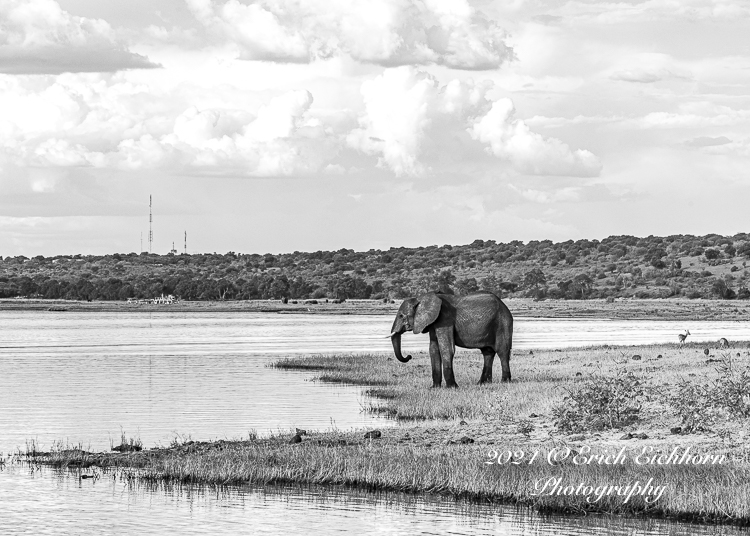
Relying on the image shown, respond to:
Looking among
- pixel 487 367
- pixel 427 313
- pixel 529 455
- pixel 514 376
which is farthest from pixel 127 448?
pixel 514 376

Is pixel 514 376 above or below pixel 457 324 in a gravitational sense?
below

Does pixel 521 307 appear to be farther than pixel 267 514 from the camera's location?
Yes

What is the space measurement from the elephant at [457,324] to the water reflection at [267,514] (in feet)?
45.0

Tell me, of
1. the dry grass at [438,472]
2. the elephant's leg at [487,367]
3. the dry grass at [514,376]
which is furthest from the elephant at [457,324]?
the dry grass at [438,472]

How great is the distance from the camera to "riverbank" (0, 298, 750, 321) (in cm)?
10612

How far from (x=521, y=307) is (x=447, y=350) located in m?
95.7

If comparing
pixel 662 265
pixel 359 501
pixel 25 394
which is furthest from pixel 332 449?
pixel 662 265

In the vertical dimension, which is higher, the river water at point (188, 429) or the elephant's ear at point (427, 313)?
the elephant's ear at point (427, 313)

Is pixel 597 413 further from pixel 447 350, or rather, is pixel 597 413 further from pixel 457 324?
pixel 457 324

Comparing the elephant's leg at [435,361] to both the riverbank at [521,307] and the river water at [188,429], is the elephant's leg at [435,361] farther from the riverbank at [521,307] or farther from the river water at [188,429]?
the riverbank at [521,307]

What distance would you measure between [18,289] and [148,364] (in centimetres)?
14643

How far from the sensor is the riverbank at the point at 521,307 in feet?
348

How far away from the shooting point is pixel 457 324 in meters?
33.2

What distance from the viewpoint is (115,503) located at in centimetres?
1855
